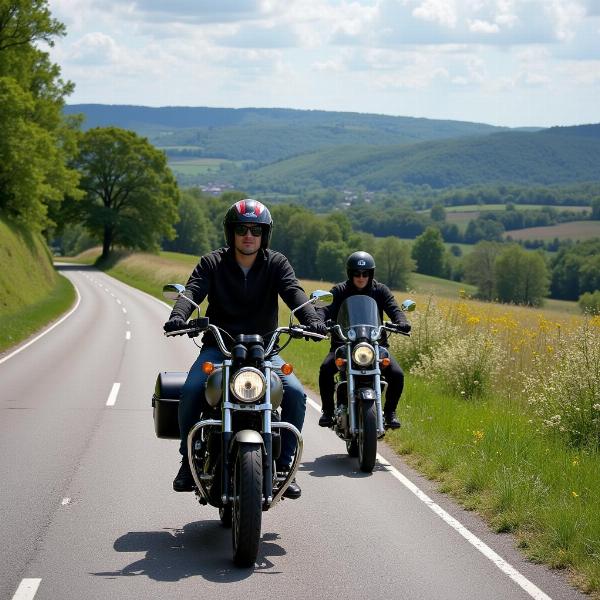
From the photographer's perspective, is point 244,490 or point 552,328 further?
point 552,328

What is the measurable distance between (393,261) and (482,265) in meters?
10.9

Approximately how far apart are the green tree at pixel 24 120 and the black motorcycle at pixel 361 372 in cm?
3942

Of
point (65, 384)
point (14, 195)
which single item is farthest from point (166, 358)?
point (14, 195)

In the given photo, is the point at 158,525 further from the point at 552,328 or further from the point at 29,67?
the point at 29,67

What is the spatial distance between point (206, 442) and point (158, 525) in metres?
0.98

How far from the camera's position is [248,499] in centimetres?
592

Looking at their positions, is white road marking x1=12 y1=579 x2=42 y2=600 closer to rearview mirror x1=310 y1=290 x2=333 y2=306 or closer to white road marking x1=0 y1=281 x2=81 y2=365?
rearview mirror x1=310 y1=290 x2=333 y2=306

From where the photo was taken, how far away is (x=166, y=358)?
21.0 meters

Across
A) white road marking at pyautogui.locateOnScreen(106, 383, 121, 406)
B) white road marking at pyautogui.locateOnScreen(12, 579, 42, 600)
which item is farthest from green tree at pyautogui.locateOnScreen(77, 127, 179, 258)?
white road marking at pyautogui.locateOnScreen(12, 579, 42, 600)

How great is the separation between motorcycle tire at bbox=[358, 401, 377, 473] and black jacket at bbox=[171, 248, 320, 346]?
2.57m

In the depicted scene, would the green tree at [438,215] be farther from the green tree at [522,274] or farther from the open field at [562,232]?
the green tree at [522,274]

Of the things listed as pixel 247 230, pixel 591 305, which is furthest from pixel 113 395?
pixel 591 305

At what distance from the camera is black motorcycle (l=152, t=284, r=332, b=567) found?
598 centimetres

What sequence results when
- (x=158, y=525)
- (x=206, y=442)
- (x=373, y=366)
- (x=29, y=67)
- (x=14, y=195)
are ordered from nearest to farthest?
(x=206, y=442), (x=158, y=525), (x=373, y=366), (x=14, y=195), (x=29, y=67)
